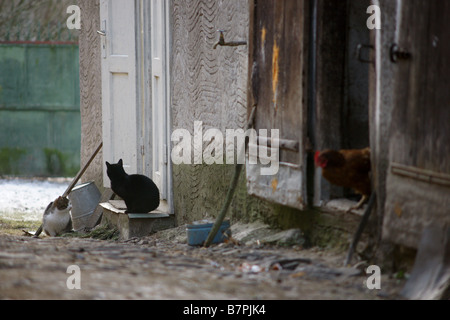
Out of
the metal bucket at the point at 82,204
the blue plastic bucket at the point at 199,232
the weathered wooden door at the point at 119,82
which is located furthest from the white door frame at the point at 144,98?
the blue plastic bucket at the point at 199,232

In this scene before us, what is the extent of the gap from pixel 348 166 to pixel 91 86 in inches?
225

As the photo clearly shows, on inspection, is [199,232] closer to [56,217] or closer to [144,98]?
[144,98]

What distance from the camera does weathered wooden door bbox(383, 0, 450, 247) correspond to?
3912 mm

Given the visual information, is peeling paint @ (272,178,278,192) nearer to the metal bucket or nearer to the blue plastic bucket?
the blue plastic bucket

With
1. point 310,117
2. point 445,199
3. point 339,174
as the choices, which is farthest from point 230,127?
point 445,199

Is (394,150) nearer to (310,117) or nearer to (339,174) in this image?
(339,174)

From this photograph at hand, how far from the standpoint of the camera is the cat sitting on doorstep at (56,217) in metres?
8.92

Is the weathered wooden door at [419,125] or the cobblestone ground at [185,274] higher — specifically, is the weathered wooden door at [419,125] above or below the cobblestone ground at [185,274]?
above

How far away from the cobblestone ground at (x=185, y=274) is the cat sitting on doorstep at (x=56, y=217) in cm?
311

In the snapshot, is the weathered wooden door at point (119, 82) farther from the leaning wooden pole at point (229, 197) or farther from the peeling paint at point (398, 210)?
the peeling paint at point (398, 210)

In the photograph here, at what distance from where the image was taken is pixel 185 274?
15.3ft

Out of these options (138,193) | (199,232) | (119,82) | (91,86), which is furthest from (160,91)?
(199,232)

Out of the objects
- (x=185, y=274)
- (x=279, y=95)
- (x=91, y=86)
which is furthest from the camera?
(x=91, y=86)

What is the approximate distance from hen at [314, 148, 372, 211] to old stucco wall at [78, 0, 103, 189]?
5293 mm
